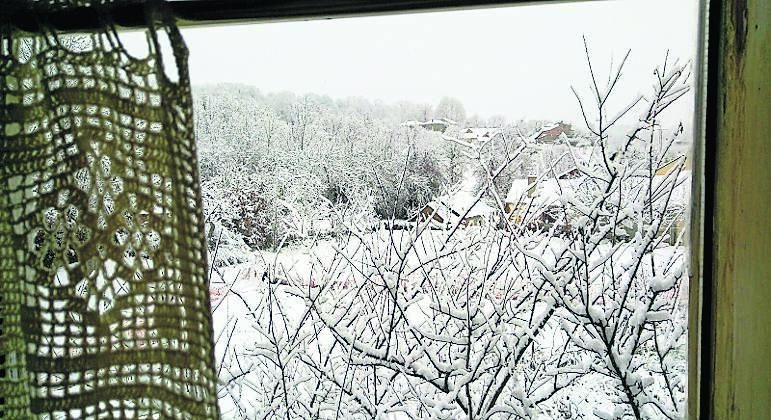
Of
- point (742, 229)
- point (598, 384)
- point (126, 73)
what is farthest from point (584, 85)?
point (126, 73)

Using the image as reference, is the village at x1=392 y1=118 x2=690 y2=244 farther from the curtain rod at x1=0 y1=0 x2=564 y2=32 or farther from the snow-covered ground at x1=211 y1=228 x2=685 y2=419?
the curtain rod at x1=0 y1=0 x2=564 y2=32

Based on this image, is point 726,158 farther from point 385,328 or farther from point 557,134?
point 385,328

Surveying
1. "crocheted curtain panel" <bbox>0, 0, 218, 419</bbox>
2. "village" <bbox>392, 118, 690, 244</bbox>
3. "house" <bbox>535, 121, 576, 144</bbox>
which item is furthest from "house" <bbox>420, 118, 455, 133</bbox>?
"crocheted curtain panel" <bbox>0, 0, 218, 419</bbox>

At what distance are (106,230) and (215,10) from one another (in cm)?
23

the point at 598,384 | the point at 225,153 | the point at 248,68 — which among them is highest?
the point at 248,68

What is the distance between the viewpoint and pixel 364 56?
765 mm

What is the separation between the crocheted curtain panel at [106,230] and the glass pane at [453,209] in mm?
249

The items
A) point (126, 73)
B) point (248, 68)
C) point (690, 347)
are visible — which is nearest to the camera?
point (126, 73)

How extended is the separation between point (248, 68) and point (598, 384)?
62 centimetres

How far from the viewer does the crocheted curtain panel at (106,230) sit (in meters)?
0.53

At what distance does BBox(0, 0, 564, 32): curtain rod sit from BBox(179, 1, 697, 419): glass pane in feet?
0.49

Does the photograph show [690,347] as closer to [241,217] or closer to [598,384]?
[598,384]

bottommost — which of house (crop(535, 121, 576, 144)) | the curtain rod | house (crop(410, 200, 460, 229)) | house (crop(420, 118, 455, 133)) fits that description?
house (crop(410, 200, 460, 229))

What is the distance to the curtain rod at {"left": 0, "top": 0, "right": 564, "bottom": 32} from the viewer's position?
55 cm
